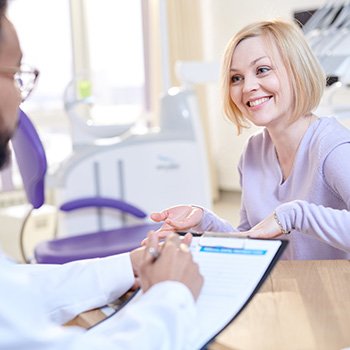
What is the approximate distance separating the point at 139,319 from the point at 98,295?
1.00ft

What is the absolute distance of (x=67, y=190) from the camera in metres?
2.79

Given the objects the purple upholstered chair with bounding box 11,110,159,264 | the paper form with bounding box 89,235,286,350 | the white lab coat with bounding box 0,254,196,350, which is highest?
the white lab coat with bounding box 0,254,196,350

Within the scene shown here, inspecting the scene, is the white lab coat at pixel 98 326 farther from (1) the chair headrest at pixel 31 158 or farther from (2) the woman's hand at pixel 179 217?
(1) the chair headrest at pixel 31 158

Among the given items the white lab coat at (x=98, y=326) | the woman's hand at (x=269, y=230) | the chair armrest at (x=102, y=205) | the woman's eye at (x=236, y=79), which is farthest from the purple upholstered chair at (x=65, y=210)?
the white lab coat at (x=98, y=326)

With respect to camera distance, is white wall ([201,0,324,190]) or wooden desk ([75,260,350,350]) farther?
white wall ([201,0,324,190])

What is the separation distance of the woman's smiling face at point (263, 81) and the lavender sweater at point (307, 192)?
0.30 ft

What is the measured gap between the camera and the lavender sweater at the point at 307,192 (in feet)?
4.49

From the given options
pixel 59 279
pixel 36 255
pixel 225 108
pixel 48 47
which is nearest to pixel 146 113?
pixel 48 47

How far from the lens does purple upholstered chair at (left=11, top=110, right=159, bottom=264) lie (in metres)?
2.15

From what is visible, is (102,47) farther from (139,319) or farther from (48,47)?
(139,319)

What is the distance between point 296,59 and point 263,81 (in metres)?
0.09

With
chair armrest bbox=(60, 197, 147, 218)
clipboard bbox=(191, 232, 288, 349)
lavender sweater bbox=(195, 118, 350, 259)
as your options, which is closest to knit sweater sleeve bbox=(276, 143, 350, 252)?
lavender sweater bbox=(195, 118, 350, 259)

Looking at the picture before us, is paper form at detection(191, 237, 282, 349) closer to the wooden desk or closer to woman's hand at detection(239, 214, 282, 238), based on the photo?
the wooden desk

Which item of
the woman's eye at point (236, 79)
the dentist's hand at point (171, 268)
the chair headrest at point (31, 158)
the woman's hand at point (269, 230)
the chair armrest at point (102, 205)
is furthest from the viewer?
the chair armrest at point (102, 205)
